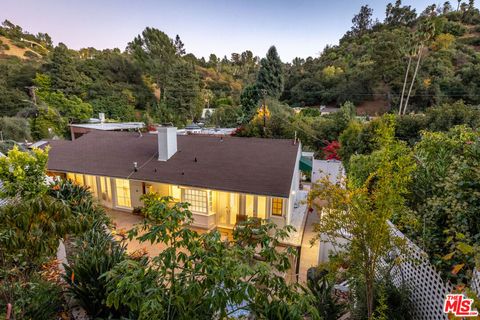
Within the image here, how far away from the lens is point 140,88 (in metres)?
52.4

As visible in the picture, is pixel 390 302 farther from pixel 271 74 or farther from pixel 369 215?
pixel 271 74

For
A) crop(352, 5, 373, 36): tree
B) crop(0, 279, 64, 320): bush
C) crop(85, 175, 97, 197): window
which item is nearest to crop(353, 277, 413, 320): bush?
crop(0, 279, 64, 320): bush

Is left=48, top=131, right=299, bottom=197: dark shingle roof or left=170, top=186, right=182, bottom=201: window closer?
left=48, top=131, right=299, bottom=197: dark shingle roof

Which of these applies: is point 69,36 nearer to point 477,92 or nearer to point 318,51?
point 318,51

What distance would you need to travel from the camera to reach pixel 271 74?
39344 mm

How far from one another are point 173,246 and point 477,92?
47.5 meters

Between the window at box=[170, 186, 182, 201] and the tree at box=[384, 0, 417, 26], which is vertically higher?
the tree at box=[384, 0, 417, 26]

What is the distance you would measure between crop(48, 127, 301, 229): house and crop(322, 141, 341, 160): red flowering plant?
369 inches

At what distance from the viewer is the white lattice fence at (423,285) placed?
4184 mm

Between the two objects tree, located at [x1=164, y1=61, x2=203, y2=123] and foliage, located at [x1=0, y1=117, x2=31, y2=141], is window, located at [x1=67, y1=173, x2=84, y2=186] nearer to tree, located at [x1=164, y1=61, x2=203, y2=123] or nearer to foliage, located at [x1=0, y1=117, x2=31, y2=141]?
foliage, located at [x1=0, y1=117, x2=31, y2=141]

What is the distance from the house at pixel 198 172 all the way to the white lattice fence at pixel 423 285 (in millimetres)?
4943

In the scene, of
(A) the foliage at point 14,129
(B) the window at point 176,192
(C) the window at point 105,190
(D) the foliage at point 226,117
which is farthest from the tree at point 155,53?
(B) the window at point 176,192

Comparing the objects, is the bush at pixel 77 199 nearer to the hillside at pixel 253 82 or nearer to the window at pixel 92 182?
the window at pixel 92 182

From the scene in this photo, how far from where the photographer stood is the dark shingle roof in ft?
35.7
